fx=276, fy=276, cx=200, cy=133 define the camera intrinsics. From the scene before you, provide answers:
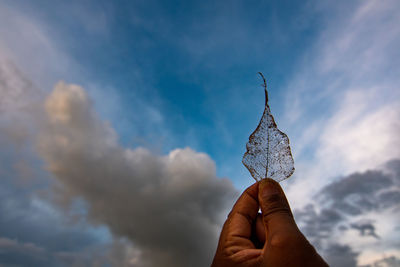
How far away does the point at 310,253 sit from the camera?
3.19 meters

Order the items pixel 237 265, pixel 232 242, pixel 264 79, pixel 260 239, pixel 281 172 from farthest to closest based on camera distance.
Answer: pixel 264 79 → pixel 281 172 → pixel 260 239 → pixel 232 242 → pixel 237 265

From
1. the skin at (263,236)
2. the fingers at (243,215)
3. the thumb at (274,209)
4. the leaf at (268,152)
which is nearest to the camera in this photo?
the skin at (263,236)

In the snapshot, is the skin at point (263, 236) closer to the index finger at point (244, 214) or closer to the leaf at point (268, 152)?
the index finger at point (244, 214)

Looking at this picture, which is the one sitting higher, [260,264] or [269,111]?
[269,111]

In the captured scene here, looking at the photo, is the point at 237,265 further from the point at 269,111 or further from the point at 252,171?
the point at 269,111

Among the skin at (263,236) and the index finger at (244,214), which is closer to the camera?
the skin at (263,236)

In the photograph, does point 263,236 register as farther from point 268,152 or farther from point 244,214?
point 268,152

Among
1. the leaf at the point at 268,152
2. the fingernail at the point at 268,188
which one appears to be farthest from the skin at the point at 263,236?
the leaf at the point at 268,152

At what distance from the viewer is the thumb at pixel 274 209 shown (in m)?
3.63

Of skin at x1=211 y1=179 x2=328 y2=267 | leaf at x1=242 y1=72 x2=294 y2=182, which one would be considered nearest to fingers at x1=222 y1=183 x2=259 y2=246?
skin at x1=211 y1=179 x2=328 y2=267

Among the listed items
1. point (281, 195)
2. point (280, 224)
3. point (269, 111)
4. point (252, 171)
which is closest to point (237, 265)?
point (280, 224)

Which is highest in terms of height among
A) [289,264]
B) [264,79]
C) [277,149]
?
[264,79]

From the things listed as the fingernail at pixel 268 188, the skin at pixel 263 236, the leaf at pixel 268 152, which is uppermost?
the leaf at pixel 268 152

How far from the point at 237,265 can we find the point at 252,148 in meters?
2.91
